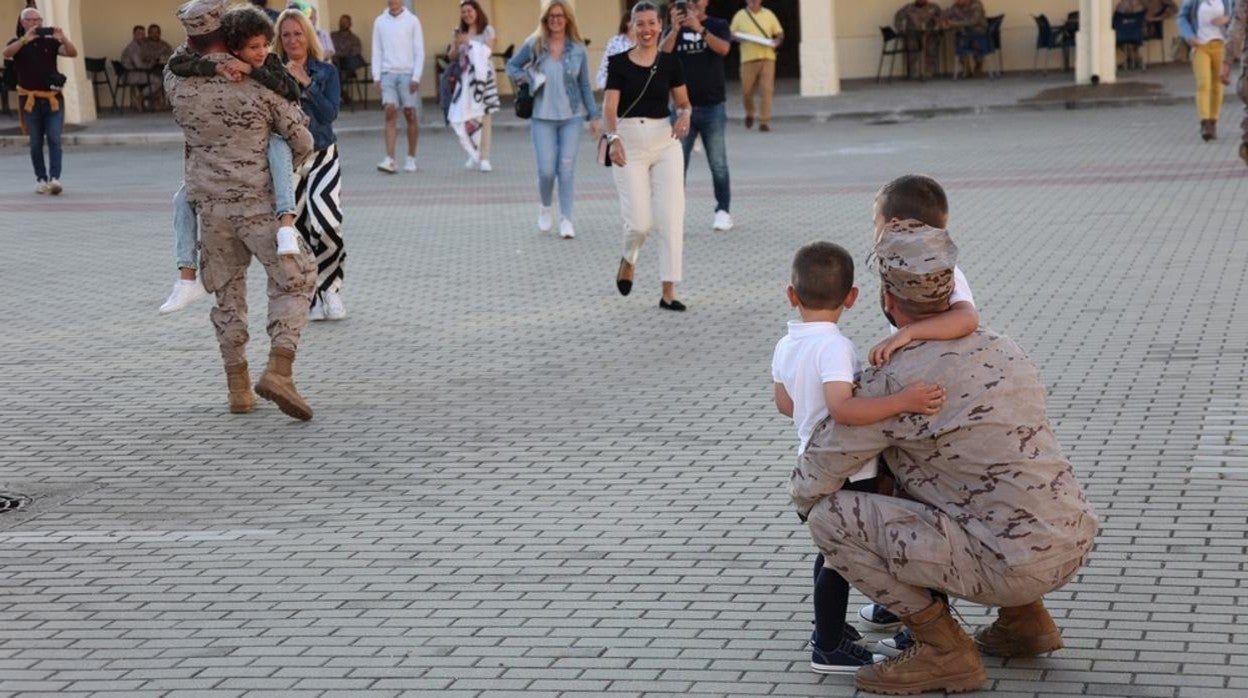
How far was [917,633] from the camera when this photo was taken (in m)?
4.59

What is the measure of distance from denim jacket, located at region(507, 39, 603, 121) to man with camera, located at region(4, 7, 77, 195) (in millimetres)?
6817

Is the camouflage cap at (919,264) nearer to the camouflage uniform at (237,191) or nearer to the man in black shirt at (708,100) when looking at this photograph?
the camouflage uniform at (237,191)

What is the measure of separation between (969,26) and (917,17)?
2.99 ft

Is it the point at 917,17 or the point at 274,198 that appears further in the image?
the point at 917,17

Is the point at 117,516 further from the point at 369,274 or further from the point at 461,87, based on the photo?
the point at 461,87

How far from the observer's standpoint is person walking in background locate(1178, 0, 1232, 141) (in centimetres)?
1792

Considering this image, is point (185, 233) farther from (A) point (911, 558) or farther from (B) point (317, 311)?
(A) point (911, 558)

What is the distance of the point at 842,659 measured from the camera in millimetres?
4723

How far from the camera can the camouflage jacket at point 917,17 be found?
98.8 feet

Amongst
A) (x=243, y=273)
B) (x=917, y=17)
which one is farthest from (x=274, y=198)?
(x=917, y=17)

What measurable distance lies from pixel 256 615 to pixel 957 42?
2590cm

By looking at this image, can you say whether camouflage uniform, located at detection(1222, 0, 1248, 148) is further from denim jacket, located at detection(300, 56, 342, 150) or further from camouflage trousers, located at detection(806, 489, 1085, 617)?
camouflage trousers, located at detection(806, 489, 1085, 617)

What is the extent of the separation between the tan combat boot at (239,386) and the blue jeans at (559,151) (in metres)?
5.85

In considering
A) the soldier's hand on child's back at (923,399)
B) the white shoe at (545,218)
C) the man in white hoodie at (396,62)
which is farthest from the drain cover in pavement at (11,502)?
the man in white hoodie at (396,62)
